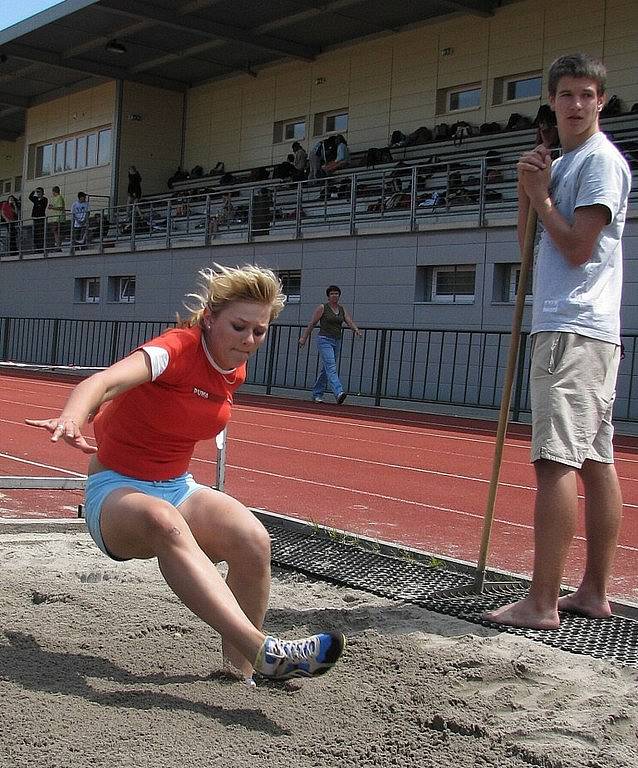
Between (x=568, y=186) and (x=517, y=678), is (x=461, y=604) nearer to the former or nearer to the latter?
(x=517, y=678)

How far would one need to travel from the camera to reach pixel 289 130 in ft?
101

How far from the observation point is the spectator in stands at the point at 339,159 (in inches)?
997

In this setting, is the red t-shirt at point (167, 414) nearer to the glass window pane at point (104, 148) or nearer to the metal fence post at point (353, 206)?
the metal fence post at point (353, 206)

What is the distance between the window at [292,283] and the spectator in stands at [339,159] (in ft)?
8.96

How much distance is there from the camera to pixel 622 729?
3.23 metres

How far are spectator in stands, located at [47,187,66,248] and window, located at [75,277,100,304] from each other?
1814mm

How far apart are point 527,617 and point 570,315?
125 cm

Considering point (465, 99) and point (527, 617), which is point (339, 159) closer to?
point (465, 99)

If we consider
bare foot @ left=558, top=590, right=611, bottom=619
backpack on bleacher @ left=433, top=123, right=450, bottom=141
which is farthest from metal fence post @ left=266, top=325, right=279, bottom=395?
bare foot @ left=558, top=590, right=611, bottom=619

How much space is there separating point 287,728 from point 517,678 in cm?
92

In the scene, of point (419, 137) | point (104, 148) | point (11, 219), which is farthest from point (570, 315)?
point (11, 219)

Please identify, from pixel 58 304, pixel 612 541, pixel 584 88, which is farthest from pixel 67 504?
pixel 58 304

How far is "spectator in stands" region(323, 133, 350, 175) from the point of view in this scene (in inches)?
997

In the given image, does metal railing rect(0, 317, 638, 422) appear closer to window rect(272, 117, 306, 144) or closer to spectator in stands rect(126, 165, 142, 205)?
spectator in stands rect(126, 165, 142, 205)
